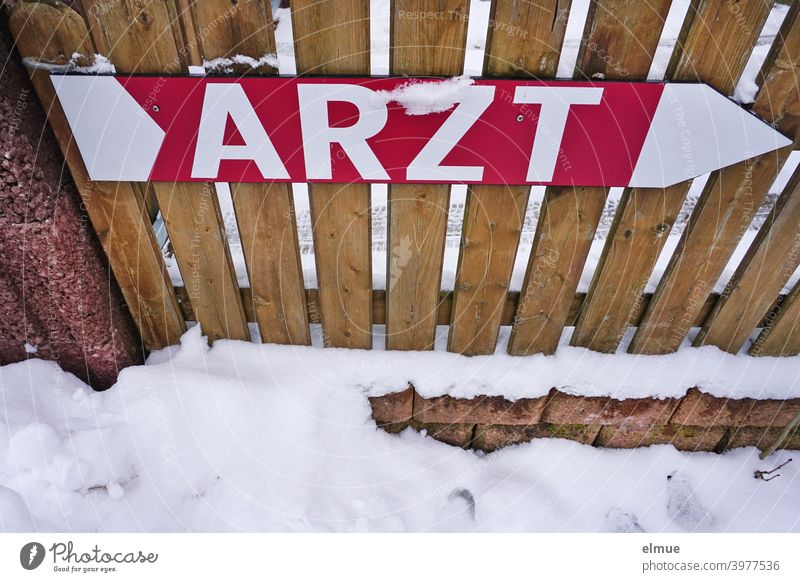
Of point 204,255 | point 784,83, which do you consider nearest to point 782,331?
point 784,83

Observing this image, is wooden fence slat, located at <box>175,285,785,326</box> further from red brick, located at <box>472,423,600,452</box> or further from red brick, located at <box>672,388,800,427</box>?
red brick, located at <box>472,423,600,452</box>

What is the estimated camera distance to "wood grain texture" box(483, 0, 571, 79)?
1.51m

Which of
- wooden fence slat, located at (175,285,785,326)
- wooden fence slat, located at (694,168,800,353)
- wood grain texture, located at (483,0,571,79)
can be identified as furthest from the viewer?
wooden fence slat, located at (175,285,785,326)

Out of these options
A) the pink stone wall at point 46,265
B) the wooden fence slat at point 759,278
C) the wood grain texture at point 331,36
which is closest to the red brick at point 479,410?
the wooden fence slat at point 759,278

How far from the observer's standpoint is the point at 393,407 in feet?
7.82

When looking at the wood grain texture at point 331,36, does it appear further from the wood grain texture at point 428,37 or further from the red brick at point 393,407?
the red brick at point 393,407

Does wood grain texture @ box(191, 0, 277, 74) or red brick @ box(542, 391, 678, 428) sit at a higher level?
wood grain texture @ box(191, 0, 277, 74)

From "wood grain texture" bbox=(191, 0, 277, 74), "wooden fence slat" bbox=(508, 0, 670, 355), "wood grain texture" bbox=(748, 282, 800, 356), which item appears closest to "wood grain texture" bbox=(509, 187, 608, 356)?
"wooden fence slat" bbox=(508, 0, 670, 355)

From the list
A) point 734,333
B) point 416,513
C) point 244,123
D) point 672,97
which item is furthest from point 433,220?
Answer: point 734,333

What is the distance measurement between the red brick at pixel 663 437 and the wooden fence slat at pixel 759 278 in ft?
1.46

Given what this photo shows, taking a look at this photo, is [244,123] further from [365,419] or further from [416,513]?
[416,513]

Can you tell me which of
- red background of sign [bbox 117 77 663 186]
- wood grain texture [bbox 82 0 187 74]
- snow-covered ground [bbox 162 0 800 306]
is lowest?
snow-covered ground [bbox 162 0 800 306]

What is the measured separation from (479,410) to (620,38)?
1577 millimetres

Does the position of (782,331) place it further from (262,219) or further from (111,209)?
(111,209)
